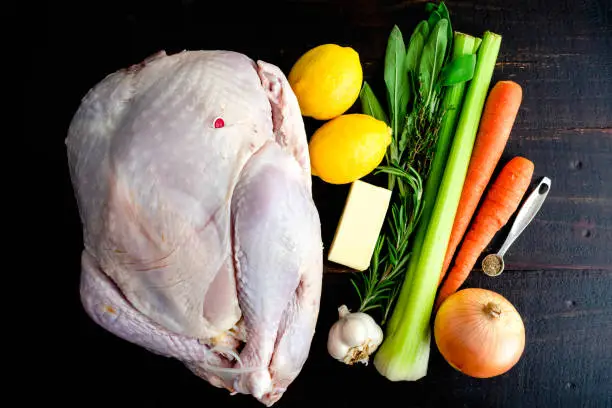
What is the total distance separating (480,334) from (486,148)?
0.61 metres

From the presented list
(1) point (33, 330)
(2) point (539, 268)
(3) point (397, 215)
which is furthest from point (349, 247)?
(1) point (33, 330)

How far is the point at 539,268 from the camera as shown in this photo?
1.89 meters

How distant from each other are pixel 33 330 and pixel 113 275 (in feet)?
2.02

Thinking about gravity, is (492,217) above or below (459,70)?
below

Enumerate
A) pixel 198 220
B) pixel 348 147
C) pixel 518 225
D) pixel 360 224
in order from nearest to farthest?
pixel 198 220, pixel 348 147, pixel 360 224, pixel 518 225

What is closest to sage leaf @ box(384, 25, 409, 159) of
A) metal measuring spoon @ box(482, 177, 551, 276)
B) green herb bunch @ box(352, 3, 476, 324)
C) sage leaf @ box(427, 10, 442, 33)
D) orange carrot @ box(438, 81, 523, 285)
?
green herb bunch @ box(352, 3, 476, 324)

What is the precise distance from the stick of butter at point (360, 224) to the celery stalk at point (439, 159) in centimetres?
15

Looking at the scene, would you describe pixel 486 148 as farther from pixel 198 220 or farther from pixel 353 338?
pixel 198 220

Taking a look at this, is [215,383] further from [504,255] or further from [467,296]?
[504,255]

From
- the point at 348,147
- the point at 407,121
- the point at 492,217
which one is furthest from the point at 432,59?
the point at 492,217

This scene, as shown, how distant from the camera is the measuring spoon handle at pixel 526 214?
6.09 feet

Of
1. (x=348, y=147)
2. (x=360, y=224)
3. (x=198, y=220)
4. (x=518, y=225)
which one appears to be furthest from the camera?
(x=518, y=225)

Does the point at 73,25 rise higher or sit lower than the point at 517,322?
higher

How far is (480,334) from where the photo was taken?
1646mm
